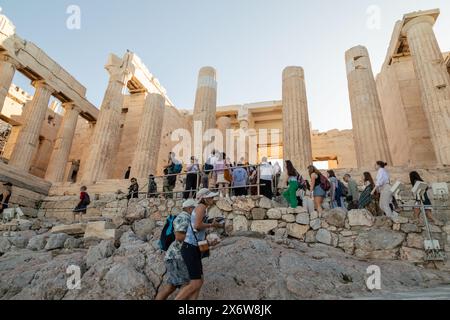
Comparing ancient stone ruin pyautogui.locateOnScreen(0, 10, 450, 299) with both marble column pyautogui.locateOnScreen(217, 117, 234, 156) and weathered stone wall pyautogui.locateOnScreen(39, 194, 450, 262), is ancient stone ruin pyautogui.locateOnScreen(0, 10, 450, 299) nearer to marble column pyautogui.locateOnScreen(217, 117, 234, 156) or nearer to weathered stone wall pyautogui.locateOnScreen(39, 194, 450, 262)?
weathered stone wall pyautogui.locateOnScreen(39, 194, 450, 262)

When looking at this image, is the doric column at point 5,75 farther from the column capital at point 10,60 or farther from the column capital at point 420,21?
the column capital at point 420,21

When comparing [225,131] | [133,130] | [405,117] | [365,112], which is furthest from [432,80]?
[133,130]

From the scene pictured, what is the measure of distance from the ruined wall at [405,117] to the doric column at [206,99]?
1034cm

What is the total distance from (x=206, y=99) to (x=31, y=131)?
11.0 meters

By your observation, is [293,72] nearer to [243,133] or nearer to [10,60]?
[243,133]

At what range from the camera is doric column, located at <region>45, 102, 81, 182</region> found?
63.1 ft

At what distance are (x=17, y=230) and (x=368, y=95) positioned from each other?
1518 centimetres

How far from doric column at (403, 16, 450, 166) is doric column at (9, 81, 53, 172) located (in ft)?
68.9

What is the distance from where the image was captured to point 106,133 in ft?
56.1

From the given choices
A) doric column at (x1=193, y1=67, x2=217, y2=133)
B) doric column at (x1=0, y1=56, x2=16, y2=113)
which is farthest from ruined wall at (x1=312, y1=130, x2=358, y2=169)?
doric column at (x1=0, y1=56, x2=16, y2=113)

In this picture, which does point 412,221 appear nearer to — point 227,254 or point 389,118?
point 227,254

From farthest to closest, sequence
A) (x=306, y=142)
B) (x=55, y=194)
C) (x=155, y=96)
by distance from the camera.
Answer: (x=155, y=96) < (x=55, y=194) < (x=306, y=142)
